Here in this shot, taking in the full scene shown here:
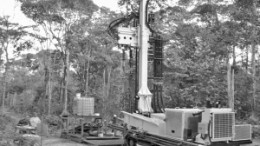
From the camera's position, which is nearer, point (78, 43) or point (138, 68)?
point (138, 68)

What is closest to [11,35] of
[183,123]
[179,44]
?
[179,44]

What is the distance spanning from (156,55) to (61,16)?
11.5m

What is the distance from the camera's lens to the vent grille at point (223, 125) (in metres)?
5.66

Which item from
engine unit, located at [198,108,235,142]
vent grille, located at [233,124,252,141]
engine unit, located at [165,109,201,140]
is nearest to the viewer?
engine unit, located at [198,108,235,142]

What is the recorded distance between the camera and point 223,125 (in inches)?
227

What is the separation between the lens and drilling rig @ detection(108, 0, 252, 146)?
5.70 meters

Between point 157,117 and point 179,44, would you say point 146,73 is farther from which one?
point 179,44

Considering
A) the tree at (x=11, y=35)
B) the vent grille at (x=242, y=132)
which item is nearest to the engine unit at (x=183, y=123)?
the vent grille at (x=242, y=132)

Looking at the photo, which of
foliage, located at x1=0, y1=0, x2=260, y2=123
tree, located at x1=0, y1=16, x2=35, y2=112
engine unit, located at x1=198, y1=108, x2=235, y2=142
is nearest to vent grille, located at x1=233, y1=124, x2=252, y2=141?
engine unit, located at x1=198, y1=108, x2=235, y2=142

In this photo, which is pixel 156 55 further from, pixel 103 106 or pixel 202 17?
→ pixel 202 17

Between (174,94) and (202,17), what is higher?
(202,17)

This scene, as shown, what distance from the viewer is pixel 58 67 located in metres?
23.2

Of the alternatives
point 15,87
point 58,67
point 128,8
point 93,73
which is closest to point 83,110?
point 128,8

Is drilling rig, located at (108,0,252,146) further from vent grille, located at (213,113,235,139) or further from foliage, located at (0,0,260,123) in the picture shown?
foliage, located at (0,0,260,123)
